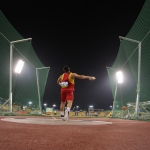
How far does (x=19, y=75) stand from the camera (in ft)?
45.0

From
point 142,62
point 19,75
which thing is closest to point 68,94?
point 142,62

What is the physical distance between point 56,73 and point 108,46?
1706 centimetres

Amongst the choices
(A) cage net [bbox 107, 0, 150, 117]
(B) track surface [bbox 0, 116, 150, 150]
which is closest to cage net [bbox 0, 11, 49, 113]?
(A) cage net [bbox 107, 0, 150, 117]

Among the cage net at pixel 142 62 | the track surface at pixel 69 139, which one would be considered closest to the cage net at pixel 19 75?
the cage net at pixel 142 62

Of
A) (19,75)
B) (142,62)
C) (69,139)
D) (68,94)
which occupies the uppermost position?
(142,62)

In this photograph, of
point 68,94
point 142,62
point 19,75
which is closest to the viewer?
point 68,94

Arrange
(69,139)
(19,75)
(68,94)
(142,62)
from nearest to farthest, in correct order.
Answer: (69,139), (68,94), (142,62), (19,75)

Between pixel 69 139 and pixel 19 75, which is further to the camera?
pixel 19 75

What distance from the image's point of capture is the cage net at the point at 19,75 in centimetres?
1036

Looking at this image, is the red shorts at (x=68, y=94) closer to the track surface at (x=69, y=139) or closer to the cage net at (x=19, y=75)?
the track surface at (x=69, y=139)

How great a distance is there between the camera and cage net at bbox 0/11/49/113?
10359 millimetres

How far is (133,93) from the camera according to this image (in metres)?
12.7

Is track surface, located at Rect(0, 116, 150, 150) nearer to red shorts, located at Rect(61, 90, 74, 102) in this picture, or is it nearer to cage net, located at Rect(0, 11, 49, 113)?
red shorts, located at Rect(61, 90, 74, 102)

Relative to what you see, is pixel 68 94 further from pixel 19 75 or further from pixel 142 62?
pixel 19 75
